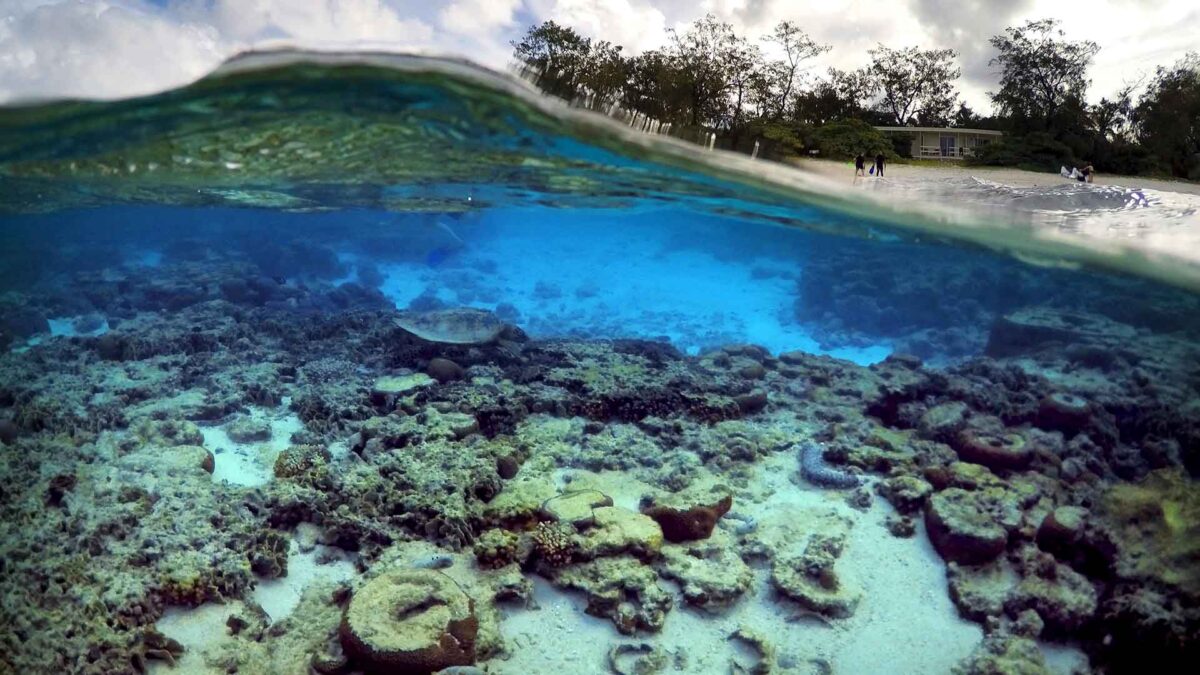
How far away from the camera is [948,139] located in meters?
10.4

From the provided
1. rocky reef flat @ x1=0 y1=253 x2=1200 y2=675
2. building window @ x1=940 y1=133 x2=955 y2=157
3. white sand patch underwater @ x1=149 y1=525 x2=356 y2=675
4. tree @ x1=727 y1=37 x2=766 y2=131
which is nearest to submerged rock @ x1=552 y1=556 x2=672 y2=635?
rocky reef flat @ x1=0 y1=253 x2=1200 y2=675

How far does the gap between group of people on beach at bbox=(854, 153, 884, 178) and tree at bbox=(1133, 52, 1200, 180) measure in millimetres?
3722

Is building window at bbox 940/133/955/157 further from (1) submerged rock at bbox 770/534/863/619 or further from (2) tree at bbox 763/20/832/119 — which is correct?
(1) submerged rock at bbox 770/534/863/619

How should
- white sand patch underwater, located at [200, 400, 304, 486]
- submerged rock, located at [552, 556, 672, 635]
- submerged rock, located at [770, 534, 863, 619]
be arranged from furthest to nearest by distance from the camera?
white sand patch underwater, located at [200, 400, 304, 486] → submerged rock, located at [770, 534, 863, 619] → submerged rock, located at [552, 556, 672, 635]

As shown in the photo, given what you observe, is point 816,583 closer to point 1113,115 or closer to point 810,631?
point 810,631

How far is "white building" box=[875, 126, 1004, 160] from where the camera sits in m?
10.3

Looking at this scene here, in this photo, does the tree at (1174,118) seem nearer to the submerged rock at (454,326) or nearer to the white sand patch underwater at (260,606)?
the submerged rock at (454,326)

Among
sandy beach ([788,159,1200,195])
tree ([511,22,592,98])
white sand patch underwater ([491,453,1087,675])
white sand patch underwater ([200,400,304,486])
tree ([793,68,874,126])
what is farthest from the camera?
sandy beach ([788,159,1200,195])

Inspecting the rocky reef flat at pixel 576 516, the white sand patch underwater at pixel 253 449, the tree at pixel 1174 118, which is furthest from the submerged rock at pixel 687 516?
the tree at pixel 1174 118

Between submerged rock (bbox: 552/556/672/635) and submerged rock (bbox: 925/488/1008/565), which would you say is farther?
submerged rock (bbox: 925/488/1008/565)

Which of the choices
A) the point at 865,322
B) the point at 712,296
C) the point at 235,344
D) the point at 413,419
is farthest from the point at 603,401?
the point at 712,296

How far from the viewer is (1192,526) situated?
650cm

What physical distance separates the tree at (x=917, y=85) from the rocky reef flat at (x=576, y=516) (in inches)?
203

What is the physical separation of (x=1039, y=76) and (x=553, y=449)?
9.87 meters
